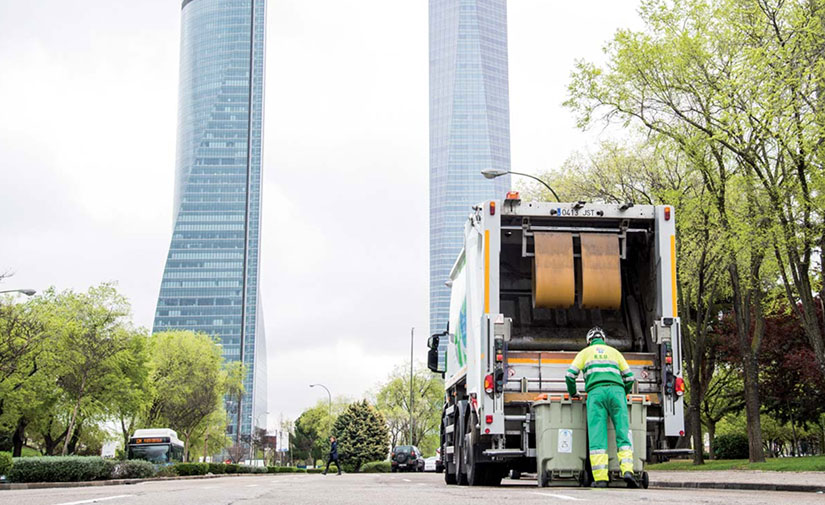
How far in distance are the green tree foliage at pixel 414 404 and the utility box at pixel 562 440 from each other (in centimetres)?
8119

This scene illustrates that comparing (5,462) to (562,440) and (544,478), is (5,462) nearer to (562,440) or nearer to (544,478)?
(544,478)


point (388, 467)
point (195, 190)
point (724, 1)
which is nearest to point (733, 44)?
point (724, 1)

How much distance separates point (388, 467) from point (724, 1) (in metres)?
52.3

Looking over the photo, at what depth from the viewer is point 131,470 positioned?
32.0 metres

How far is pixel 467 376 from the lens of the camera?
46.0 ft

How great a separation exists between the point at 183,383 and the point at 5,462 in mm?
36770

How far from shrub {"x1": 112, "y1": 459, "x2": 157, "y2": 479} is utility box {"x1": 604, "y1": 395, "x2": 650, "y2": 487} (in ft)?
76.2

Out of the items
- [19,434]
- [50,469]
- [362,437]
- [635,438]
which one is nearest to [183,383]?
[19,434]

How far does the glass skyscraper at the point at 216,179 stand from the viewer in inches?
7121

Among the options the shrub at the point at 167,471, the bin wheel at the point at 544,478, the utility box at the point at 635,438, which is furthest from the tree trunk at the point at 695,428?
the shrub at the point at 167,471

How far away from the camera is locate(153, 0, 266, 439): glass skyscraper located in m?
181

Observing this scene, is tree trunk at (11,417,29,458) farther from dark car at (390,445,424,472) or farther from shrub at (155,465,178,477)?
dark car at (390,445,424,472)

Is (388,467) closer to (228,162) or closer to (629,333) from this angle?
(629,333)

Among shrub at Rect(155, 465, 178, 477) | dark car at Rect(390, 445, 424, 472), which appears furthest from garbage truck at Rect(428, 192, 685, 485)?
dark car at Rect(390, 445, 424, 472)
